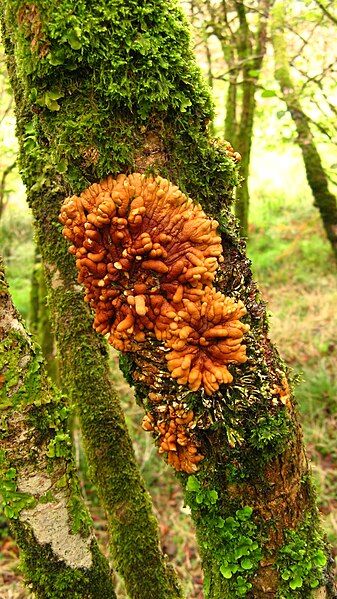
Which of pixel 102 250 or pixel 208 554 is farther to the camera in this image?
pixel 208 554

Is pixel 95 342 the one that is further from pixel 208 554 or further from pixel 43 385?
pixel 208 554

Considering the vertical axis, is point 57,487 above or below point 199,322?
below

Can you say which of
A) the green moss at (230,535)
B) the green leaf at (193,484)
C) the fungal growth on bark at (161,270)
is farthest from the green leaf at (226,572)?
the fungal growth on bark at (161,270)

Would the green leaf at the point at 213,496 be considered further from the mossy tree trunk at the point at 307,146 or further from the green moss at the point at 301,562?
the mossy tree trunk at the point at 307,146

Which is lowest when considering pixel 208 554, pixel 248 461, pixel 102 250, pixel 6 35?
pixel 208 554

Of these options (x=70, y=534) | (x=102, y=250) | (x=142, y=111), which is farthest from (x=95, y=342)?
(x=142, y=111)

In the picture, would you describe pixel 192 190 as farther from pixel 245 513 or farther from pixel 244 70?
pixel 244 70

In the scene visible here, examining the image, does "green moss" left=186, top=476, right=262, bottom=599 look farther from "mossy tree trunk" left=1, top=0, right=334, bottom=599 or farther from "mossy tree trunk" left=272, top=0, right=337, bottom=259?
"mossy tree trunk" left=272, top=0, right=337, bottom=259
